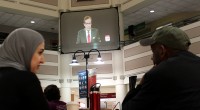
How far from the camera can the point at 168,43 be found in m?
1.78

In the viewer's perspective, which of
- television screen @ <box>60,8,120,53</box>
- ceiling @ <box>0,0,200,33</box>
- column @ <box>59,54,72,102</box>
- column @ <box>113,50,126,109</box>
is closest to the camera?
column @ <box>113,50,126,109</box>

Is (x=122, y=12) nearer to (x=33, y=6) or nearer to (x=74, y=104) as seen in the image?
(x=33, y=6)

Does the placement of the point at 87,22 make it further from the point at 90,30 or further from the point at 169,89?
the point at 169,89

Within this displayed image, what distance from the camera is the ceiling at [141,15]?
39.9 ft

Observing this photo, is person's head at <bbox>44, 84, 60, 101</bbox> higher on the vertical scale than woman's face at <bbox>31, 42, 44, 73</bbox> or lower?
lower

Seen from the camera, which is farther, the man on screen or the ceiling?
the ceiling

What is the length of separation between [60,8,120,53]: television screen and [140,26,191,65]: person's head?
9786 mm

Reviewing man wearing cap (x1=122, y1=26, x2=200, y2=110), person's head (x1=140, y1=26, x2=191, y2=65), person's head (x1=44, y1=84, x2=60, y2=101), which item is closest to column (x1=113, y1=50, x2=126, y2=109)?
person's head (x1=44, y1=84, x2=60, y2=101)

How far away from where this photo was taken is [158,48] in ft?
5.97

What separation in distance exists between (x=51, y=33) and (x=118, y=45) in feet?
15.9

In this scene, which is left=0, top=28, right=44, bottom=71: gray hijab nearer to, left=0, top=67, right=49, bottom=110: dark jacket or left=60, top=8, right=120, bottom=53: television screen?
left=0, top=67, right=49, bottom=110: dark jacket

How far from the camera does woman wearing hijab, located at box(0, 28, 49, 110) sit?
4.77 ft

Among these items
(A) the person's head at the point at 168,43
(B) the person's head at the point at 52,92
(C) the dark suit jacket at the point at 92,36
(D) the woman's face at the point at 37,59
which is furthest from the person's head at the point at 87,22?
(D) the woman's face at the point at 37,59

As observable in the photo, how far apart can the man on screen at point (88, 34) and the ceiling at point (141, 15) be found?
146 centimetres
